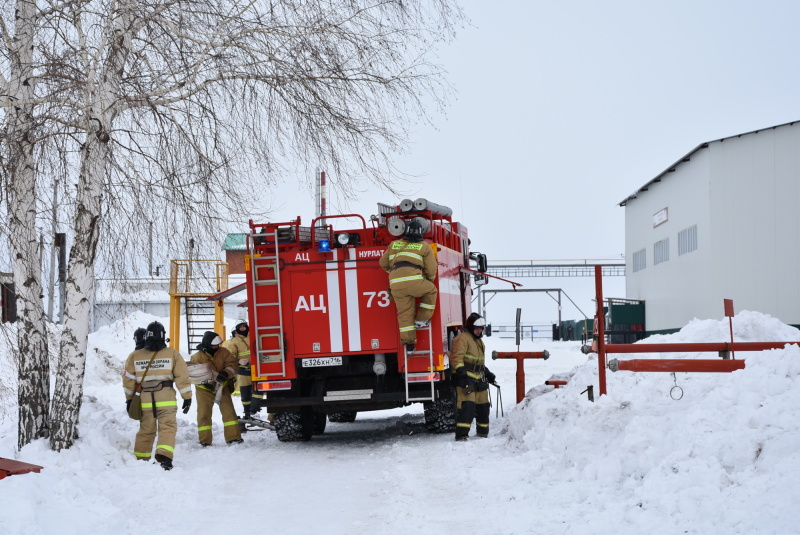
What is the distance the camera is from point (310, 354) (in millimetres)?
12008

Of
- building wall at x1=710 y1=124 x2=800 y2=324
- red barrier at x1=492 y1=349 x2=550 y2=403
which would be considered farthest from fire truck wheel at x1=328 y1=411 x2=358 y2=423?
building wall at x1=710 y1=124 x2=800 y2=324

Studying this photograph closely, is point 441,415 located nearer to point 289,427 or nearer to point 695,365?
point 289,427

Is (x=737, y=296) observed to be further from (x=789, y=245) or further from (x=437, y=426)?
(x=437, y=426)

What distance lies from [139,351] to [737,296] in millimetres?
21926

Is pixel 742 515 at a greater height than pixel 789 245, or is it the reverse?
pixel 789 245

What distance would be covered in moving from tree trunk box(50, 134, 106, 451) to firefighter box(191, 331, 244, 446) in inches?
104

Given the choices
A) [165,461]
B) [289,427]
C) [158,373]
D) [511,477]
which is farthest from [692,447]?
[289,427]

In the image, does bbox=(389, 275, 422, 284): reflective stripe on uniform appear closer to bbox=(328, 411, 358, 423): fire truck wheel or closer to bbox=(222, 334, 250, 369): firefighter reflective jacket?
bbox=(222, 334, 250, 369): firefighter reflective jacket

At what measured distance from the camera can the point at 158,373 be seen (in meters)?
10.2

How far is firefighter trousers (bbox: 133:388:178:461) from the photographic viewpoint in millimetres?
10062

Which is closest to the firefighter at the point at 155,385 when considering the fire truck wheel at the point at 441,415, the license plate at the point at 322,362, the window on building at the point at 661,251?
the license plate at the point at 322,362

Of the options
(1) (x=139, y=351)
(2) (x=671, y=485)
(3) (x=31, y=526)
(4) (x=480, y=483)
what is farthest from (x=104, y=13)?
(2) (x=671, y=485)

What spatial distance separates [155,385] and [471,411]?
4.14 metres

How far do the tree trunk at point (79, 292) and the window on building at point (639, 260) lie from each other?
3163cm
